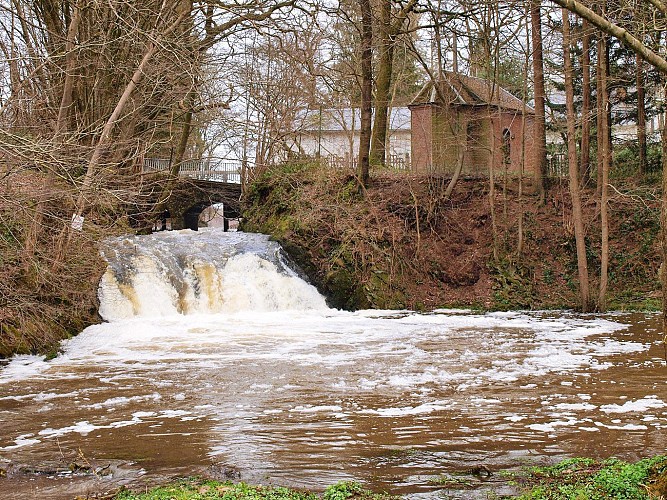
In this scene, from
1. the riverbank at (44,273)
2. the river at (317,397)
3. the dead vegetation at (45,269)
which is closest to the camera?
the river at (317,397)

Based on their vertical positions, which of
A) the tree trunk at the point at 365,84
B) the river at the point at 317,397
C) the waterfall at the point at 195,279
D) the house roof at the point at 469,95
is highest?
the house roof at the point at 469,95

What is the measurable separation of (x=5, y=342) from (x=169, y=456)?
25.4ft

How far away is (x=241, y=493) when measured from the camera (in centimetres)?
572

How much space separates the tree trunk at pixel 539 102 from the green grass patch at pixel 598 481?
Result: 16691mm

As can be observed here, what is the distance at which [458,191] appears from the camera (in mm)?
26219

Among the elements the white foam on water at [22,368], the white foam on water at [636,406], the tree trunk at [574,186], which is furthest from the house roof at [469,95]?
the white foam on water at [636,406]

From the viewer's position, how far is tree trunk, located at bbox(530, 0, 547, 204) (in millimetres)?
22094

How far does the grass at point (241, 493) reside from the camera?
565cm

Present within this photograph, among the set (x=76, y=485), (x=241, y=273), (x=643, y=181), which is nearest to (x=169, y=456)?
(x=76, y=485)

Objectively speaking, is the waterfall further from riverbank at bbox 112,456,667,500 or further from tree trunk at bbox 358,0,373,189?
riverbank at bbox 112,456,667,500

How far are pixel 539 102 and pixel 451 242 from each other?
519cm

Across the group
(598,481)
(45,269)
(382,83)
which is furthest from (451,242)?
(598,481)

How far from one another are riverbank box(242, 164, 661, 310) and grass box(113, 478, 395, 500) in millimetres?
15979

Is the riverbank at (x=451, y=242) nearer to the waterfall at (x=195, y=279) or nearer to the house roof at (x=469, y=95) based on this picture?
the waterfall at (x=195, y=279)
